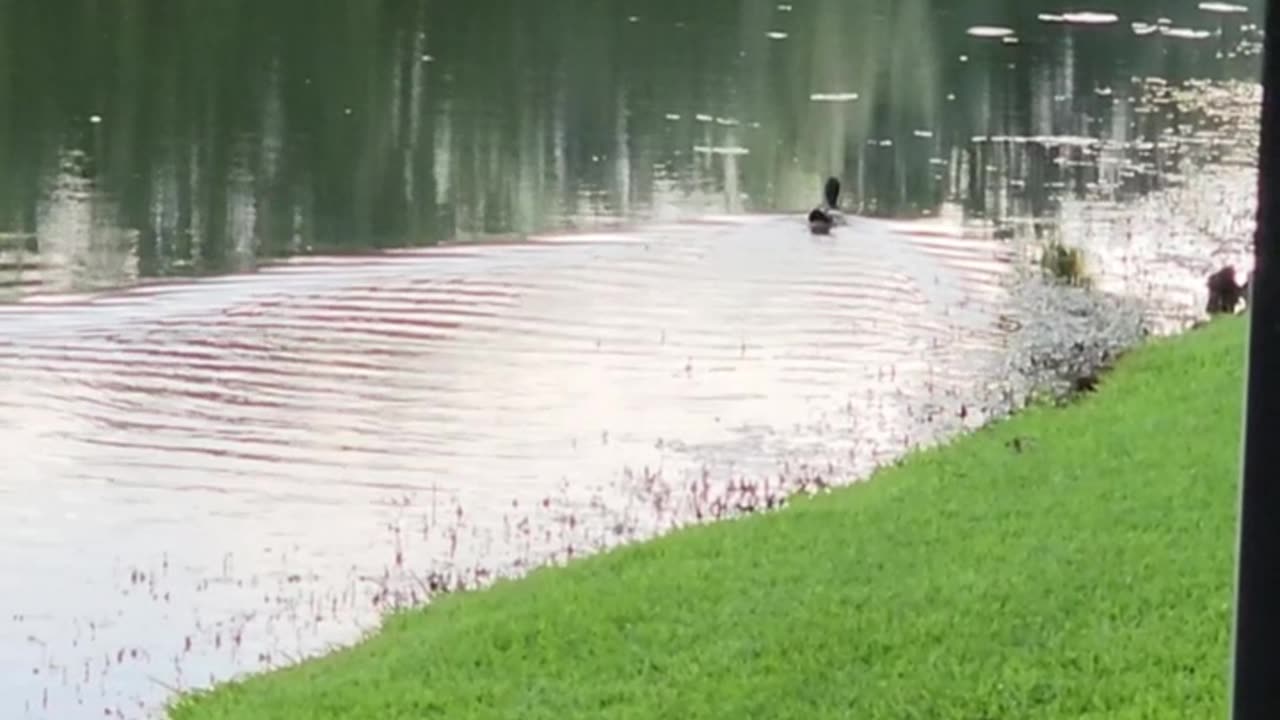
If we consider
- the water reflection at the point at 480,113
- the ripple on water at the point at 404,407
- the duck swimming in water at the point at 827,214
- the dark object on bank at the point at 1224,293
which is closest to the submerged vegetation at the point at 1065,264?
the ripple on water at the point at 404,407

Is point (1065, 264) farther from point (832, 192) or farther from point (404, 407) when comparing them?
point (404, 407)

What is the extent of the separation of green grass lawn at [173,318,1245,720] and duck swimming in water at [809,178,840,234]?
12724 millimetres

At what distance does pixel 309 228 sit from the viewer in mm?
22188

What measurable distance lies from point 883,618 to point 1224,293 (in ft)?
36.5

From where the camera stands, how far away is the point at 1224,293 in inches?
685

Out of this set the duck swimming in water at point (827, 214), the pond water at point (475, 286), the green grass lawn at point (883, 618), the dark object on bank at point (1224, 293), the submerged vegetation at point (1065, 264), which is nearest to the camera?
the green grass lawn at point (883, 618)

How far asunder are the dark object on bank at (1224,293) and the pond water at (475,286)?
31cm

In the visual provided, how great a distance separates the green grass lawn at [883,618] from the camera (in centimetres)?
631

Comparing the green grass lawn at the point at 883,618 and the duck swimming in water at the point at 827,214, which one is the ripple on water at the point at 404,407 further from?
the green grass lawn at the point at 883,618

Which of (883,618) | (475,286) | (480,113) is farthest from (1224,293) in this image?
(480,113)

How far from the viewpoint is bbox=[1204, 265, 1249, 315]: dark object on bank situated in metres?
17.2

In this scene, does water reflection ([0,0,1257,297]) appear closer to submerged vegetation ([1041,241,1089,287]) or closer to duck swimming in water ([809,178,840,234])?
duck swimming in water ([809,178,840,234])

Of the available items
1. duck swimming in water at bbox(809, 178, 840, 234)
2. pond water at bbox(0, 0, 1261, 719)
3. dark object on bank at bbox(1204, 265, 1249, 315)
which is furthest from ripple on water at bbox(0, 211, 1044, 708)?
dark object on bank at bbox(1204, 265, 1249, 315)

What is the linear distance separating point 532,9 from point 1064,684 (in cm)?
3879
